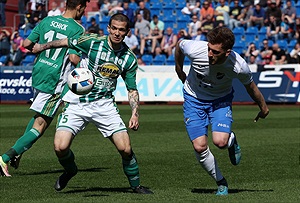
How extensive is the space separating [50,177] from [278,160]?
3.90 m

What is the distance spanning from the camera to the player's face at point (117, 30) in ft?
27.5

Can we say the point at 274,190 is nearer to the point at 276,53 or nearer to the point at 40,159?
the point at 40,159

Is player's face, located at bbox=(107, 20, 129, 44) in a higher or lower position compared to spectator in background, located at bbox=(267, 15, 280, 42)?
higher

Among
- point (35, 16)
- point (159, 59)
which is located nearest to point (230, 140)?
point (159, 59)

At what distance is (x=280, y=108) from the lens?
24156 mm

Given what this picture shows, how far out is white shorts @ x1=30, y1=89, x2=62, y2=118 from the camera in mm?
10297

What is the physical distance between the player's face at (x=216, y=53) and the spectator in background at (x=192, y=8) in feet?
74.3

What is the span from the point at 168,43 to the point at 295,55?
17.4 feet

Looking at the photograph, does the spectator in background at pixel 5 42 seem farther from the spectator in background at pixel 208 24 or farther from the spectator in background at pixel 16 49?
the spectator in background at pixel 208 24

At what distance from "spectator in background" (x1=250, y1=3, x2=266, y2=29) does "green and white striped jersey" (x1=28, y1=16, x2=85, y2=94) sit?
66.2ft

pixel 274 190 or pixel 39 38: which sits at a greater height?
pixel 39 38

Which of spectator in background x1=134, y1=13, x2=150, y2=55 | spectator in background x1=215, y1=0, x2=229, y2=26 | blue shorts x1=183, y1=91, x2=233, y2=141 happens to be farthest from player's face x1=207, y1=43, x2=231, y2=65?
spectator in background x1=134, y1=13, x2=150, y2=55

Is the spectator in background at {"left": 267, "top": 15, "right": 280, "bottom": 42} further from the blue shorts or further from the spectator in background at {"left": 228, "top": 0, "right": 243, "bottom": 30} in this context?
the blue shorts

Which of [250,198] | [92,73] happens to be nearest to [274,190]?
[250,198]
